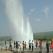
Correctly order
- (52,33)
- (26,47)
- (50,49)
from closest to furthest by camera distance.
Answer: (50,49), (26,47), (52,33)

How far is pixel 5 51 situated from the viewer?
16.5 meters

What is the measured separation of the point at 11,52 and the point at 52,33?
28.5 feet

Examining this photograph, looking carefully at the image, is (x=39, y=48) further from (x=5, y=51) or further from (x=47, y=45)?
(x=5, y=51)

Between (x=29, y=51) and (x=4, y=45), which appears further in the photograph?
(x=4, y=45)

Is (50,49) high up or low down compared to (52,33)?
down

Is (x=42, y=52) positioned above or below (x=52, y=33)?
below

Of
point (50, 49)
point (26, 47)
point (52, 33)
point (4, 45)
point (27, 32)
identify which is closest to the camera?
point (50, 49)

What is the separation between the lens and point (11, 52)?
15898 millimetres

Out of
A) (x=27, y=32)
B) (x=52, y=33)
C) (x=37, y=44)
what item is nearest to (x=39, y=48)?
(x=37, y=44)

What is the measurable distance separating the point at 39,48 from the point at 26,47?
0.90m

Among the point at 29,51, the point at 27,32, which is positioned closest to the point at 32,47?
the point at 29,51

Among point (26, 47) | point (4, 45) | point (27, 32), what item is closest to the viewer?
point (26, 47)

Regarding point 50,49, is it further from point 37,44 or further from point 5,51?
point 5,51

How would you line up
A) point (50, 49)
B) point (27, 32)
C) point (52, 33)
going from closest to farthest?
1. point (50, 49)
2. point (52, 33)
3. point (27, 32)
